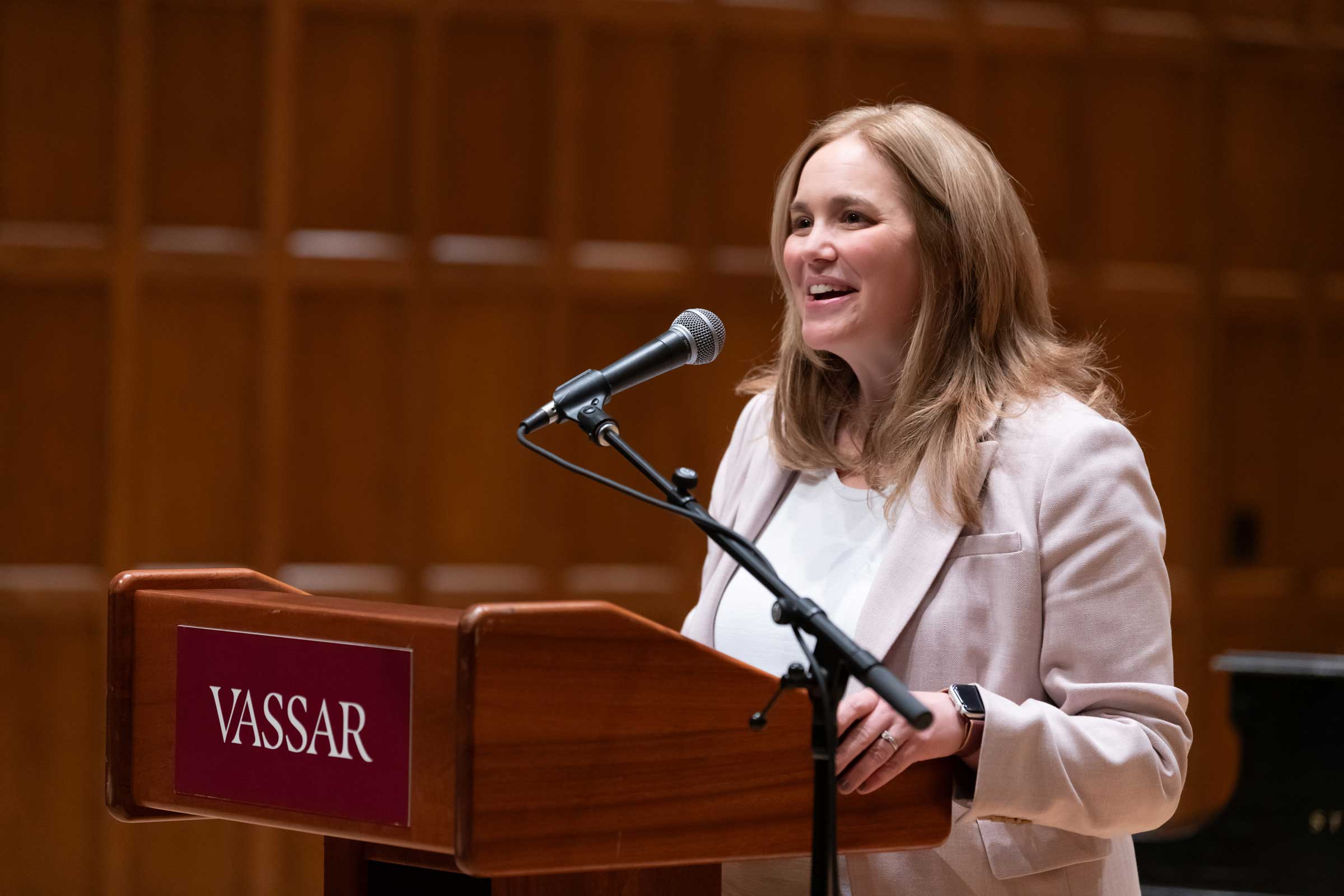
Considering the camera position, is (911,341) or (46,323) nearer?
(911,341)

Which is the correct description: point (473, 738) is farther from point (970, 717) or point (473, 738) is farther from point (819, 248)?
point (819, 248)

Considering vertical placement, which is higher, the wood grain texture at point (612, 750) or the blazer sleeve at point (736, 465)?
the blazer sleeve at point (736, 465)

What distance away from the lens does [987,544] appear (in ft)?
5.35

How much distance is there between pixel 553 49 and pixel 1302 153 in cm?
236

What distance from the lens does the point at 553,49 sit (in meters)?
3.66

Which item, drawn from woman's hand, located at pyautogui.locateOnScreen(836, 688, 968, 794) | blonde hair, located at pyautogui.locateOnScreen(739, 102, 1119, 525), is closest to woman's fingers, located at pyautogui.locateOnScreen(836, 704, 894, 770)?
woman's hand, located at pyautogui.locateOnScreen(836, 688, 968, 794)

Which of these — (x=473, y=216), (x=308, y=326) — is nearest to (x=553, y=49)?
(x=473, y=216)

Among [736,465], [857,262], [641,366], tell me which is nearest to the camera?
[641,366]

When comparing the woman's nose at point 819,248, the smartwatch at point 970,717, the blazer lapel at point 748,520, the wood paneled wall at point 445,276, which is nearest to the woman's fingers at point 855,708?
the smartwatch at point 970,717

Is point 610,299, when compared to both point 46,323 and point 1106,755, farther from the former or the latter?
point 1106,755

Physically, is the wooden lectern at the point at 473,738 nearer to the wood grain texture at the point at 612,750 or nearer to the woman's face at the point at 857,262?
the wood grain texture at the point at 612,750

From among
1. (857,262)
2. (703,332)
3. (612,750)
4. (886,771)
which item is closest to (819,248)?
(857,262)

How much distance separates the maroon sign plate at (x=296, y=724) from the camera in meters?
1.12

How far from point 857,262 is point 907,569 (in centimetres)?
44
